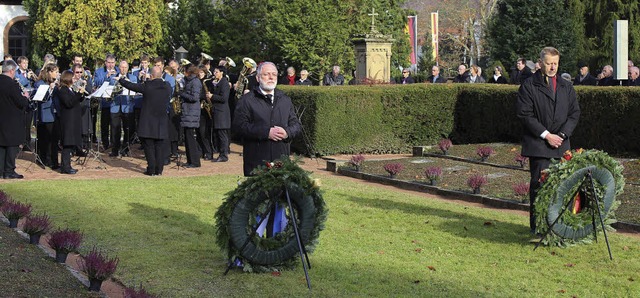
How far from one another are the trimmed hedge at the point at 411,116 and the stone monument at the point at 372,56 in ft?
18.1

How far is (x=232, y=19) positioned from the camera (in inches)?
1404

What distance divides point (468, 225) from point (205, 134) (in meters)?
9.28

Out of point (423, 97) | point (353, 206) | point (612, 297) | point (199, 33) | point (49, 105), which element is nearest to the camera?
point (612, 297)

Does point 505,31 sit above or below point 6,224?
above

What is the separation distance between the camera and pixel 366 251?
10461 millimetres

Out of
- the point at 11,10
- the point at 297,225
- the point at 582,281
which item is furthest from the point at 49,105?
the point at 11,10

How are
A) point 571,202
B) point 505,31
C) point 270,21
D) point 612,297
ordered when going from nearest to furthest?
1. point 612,297
2. point 571,202
3. point 270,21
4. point 505,31

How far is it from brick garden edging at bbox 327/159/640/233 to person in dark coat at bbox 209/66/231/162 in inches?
94.0

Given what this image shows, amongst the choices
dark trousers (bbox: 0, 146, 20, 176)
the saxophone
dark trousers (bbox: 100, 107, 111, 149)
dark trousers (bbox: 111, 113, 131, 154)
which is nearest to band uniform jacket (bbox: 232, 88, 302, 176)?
dark trousers (bbox: 0, 146, 20, 176)

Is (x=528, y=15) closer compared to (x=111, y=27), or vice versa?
(x=528, y=15)

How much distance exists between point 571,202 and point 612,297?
2.15 m

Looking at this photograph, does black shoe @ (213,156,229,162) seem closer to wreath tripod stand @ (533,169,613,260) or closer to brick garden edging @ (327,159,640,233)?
brick garden edging @ (327,159,640,233)

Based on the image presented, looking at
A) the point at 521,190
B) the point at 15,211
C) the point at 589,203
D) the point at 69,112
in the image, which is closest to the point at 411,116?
the point at 69,112

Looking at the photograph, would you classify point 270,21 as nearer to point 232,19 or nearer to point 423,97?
point 232,19
